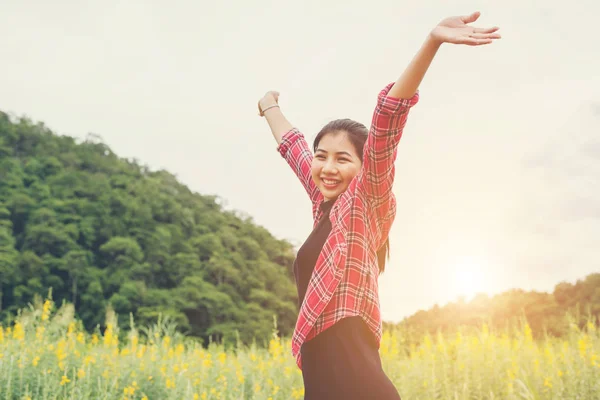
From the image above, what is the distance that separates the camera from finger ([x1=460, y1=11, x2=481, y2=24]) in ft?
4.79

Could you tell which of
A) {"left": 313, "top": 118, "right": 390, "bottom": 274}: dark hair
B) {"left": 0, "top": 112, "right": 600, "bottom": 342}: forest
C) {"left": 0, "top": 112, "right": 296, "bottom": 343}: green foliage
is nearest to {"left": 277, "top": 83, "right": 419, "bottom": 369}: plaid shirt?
{"left": 313, "top": 118, "right": 390, "bottom": 274}: dark hair

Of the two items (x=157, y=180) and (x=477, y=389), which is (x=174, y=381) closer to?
(x=477, y=389)

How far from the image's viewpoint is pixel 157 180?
35.2 m

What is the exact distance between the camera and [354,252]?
5.37ft

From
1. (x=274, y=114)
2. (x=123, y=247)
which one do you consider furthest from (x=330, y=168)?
(x=123, y=247)

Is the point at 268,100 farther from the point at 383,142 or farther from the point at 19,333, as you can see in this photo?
the point at 19,333

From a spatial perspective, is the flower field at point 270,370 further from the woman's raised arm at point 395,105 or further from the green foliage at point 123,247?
the green foliage at point 123,247

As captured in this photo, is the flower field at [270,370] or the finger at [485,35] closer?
the finger at [485,35]

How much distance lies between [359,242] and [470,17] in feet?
2.12

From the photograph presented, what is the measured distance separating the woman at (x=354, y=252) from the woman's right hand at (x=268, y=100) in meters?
0.70

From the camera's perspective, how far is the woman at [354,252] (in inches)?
59.9

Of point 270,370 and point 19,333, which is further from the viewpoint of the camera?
point 270,370

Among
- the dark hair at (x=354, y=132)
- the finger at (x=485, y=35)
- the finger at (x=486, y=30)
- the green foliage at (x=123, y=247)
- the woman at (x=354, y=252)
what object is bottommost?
the woman at (x=354, y=252)

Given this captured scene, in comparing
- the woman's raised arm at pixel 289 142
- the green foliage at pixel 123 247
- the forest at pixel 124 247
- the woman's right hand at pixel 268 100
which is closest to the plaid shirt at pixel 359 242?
the woman's raised arm at pixel 289 142
